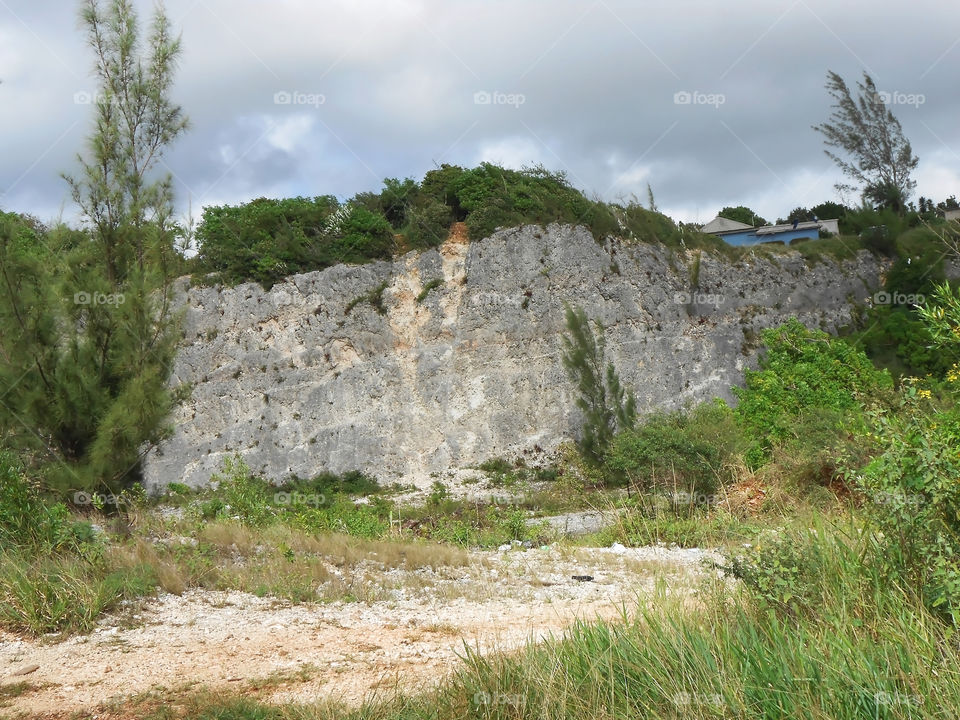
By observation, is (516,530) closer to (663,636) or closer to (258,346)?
(663,636)

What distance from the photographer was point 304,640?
19.1ft

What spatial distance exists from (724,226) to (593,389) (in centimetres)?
2620

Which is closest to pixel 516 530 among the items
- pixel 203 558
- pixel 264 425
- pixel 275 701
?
pixel 203 558

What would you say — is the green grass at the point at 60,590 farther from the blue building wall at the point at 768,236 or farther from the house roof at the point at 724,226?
the house roof at the point at 724,226

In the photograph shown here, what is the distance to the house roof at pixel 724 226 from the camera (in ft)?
132

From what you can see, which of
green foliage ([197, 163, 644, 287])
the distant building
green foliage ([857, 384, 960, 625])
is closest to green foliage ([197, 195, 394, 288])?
green foliage ([197, 163, 644, 287])

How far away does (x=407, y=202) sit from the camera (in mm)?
23922

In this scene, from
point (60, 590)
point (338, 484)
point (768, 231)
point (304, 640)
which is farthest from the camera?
Result: point (768, 231)

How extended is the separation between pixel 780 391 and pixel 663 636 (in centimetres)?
1435

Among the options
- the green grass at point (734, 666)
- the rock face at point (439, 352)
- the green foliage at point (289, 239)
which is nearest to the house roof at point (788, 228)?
the rock face at point (439, 352)

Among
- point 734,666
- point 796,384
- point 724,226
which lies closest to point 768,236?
point 724,226

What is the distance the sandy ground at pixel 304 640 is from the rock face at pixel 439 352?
13.2 m

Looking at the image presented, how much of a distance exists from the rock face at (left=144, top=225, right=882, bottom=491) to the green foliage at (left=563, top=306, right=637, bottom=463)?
67 cm

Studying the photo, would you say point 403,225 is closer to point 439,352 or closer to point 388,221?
point 388,221
